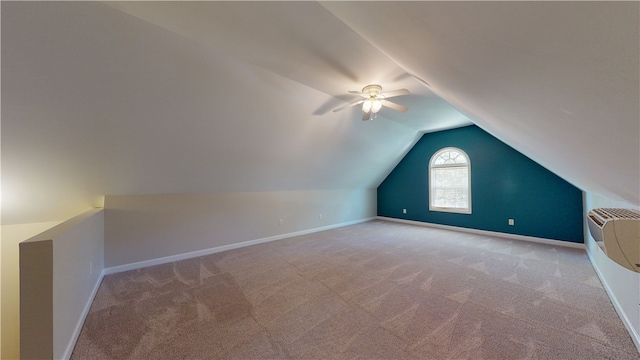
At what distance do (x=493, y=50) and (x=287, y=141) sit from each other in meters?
3.16

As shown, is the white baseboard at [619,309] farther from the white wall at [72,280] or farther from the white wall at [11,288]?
the white wall at [11,288]

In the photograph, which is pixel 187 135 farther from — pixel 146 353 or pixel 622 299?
pixel 622 299

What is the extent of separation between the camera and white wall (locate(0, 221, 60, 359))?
2.28 meters

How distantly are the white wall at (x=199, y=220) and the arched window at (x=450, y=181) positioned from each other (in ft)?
9.47

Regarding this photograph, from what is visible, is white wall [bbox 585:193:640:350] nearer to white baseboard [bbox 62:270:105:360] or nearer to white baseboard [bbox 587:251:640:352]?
white baseboard [bbox 587:251:640:352]

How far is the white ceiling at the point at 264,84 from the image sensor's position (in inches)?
28.5

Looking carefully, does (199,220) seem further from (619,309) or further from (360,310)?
(619,309)

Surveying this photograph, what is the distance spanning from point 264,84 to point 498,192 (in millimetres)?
5315

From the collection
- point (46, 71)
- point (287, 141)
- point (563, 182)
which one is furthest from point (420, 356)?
point (563, 182)

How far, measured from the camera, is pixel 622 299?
1.97 m

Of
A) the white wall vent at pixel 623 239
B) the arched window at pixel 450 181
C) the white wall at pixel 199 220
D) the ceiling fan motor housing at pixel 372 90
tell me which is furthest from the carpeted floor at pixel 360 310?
the ceiling fan motor housing at pixel 372 90

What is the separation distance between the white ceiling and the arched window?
5.83 feet

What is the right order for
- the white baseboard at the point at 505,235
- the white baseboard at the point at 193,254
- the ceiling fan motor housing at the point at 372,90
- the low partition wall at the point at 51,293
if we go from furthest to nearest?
→ the white baseboard at the point at 505,235 < the white baseboard at the point at 193,254 < the ceiling fan motor housing at the point at 372,90 < the low partition wall at the point at 51,293

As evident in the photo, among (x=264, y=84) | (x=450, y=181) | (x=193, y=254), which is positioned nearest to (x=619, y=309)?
(x=450, y=181)
